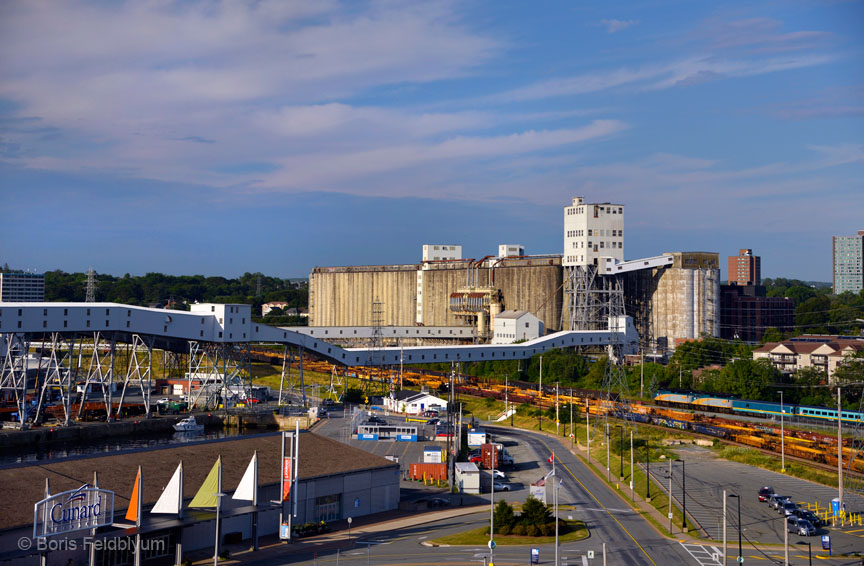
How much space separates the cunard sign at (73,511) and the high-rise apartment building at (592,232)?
118 meters

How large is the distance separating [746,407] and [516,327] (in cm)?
5206

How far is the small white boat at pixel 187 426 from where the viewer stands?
98.6 meters

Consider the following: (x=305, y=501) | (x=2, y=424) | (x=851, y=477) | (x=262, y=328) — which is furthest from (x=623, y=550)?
(x=2, y=424)

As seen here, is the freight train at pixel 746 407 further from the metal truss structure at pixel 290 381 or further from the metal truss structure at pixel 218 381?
the metal truss structure at pixel 218 381

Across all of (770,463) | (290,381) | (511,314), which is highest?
(511,314)

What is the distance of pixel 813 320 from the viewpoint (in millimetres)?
→ 195500

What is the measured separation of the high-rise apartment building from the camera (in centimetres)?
14912

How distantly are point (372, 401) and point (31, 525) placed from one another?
76.3 m

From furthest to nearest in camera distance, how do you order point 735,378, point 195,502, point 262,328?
point 735,378, point 262,328, point 195,502

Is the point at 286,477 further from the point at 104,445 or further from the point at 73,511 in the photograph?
the point at 104,445

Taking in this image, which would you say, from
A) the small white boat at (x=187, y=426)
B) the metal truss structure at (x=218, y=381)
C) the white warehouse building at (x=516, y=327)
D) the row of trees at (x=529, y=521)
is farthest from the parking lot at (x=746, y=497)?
the white warehouse building at (x=516, y=327)

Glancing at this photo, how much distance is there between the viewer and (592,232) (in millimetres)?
149375

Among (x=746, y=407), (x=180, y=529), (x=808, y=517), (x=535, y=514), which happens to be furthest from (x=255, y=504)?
(x=746, y=407)

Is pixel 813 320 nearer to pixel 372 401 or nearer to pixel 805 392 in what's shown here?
pixel 805 392
